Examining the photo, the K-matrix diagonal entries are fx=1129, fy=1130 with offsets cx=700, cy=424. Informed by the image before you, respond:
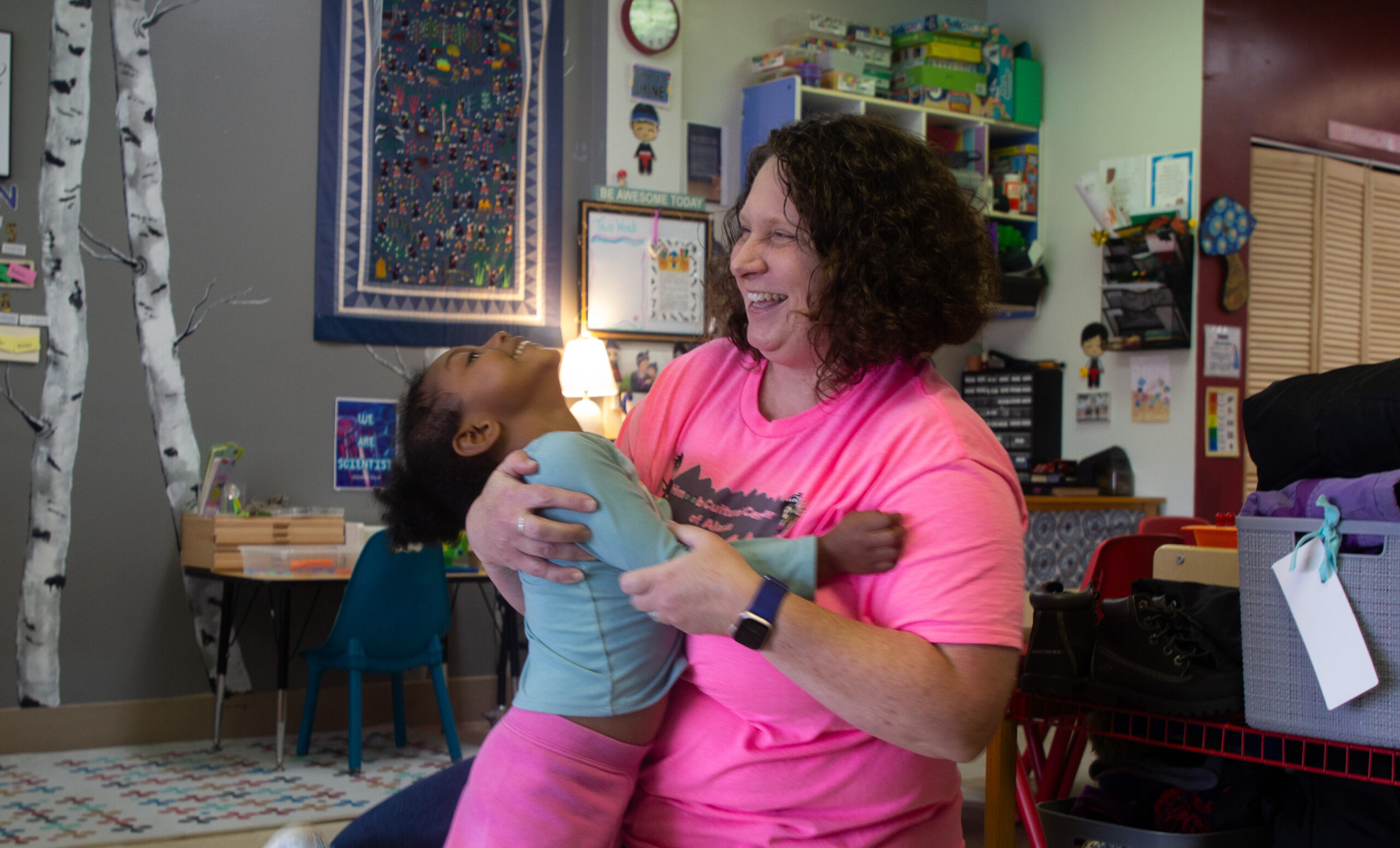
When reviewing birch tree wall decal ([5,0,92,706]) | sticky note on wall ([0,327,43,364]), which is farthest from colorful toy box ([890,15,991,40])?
sticky note on wall ([0,327,43,364])

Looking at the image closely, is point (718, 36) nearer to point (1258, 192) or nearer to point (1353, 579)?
point (1258, 192)

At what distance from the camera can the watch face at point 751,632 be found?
3.47ft

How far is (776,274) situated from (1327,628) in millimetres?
860

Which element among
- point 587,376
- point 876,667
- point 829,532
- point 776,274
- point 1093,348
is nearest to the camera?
point 876,667

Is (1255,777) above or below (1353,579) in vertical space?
below

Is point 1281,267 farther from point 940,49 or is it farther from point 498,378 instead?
point 498,378

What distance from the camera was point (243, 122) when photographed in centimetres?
456

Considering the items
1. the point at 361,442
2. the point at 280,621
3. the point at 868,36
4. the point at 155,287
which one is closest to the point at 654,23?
the point at 868,36

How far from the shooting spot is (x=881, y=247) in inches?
48.2

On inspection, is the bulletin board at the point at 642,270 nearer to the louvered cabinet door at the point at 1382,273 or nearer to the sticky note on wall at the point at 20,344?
the sticky note on wall at the point at 20,344

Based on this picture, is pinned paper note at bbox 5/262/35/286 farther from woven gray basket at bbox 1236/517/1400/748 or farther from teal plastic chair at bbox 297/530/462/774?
woven gray basket at bbox 1236/517/1400/748

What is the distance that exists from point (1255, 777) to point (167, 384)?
4025 mm

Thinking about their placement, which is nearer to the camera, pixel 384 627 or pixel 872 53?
pixel 384 627

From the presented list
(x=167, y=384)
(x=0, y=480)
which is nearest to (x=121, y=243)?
(x=167, y=384)
